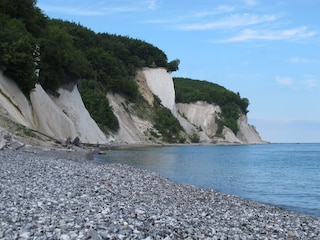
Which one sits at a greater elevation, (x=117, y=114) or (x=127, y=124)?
(x=117, y=114)

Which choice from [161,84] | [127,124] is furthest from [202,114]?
[127,124]

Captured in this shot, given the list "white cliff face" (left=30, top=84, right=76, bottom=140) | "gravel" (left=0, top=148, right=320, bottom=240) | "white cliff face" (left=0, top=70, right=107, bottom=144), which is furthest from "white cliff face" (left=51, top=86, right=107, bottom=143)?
"gravel" (left=0, top=148, right=320, bottom=240)

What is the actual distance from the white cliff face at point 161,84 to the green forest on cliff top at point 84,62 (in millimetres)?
2178

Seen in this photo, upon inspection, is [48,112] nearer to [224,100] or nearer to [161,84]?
[161,84]

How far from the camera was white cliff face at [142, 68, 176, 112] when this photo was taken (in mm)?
99188

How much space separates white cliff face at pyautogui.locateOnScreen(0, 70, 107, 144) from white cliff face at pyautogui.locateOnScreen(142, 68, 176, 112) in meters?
43.6

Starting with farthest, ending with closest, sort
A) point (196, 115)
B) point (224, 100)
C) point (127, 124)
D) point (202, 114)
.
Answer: point (224, 100), point (202, 114), point (196, 115), point (127, 124)

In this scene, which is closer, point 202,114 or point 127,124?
point 127,124

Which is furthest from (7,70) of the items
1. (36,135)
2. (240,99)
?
(240,99)

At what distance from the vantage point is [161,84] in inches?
3944

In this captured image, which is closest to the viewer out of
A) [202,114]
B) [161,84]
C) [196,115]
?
[161,84]

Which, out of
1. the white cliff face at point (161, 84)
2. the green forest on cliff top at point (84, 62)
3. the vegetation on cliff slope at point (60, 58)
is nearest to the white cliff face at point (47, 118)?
the vegetation on cliff slope at point (60, 58)

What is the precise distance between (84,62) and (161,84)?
133 ft

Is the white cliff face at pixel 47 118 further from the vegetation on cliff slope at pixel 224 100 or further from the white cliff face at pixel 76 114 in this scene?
the vegetation on cliff slope at pixel 224 100
